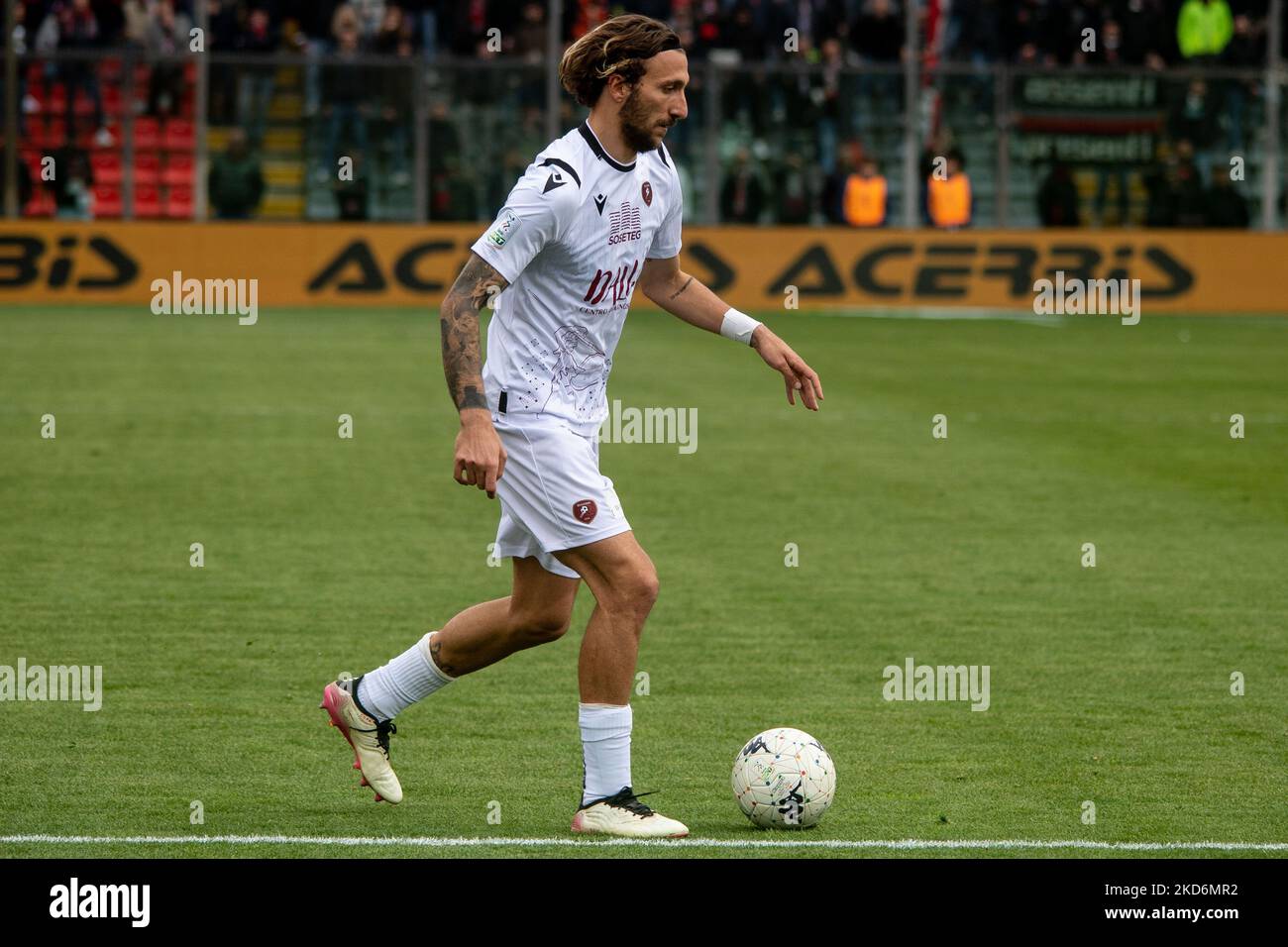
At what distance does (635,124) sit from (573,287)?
0.48m

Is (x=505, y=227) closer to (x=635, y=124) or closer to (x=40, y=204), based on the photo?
(x=635, y=124)

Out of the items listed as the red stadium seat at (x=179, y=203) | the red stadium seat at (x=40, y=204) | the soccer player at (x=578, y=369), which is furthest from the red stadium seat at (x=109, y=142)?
the soccer player at (x=578, y=369)

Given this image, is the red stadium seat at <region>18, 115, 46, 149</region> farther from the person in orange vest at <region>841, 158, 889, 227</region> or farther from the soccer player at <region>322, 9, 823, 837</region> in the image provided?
the soccer player at <region>322, 9, 823, 837</region>

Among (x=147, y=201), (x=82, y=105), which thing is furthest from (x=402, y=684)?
(x=82, y=105)

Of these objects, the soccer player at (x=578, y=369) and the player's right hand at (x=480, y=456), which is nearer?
the player's right hand at (x=480, y=456)

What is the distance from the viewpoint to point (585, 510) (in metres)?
5.69

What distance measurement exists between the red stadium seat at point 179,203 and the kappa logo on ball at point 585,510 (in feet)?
80.1

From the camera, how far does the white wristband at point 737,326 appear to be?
20.5 feet

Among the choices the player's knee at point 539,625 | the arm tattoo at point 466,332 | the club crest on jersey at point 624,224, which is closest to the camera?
the arm tattoo at point 466,332

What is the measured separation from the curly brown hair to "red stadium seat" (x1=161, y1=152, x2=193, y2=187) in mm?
24302

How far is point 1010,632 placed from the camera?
29.1 ft

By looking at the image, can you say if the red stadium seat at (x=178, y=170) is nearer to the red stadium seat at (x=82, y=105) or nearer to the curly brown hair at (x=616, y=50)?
the red stadium seat at (x=82, y=105)

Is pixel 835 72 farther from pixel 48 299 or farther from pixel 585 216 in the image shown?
pixel 585 216
